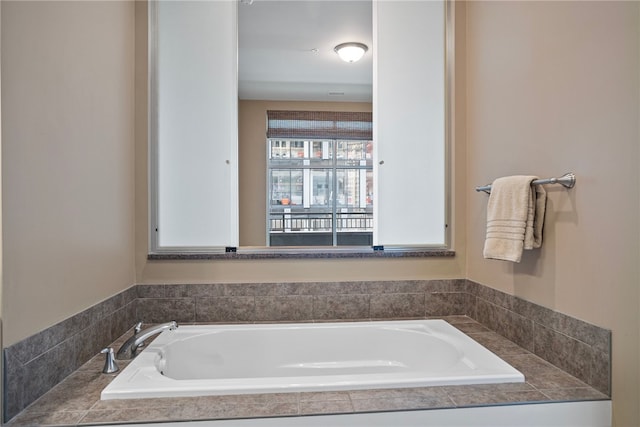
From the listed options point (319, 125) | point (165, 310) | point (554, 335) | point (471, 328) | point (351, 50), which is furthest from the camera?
point (319, 125)

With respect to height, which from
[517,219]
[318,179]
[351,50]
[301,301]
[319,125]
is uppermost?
[351,50]

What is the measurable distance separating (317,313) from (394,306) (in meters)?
0.44

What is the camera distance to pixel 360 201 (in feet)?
18.4

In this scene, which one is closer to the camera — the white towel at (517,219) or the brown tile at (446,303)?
the white towel at (517,219)

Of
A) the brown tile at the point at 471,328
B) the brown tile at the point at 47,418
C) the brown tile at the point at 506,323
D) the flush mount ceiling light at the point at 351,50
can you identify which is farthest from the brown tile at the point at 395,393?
the flush mount ceiling light at the point at 351,50

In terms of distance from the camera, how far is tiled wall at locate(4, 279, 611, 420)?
1.33 metres

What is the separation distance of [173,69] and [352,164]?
364 cm

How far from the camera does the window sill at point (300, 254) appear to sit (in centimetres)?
215

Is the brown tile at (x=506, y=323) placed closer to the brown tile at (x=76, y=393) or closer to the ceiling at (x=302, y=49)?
the brown tile at (x=76, y=393)

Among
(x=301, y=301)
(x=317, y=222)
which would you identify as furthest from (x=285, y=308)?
(x=317, y=222)

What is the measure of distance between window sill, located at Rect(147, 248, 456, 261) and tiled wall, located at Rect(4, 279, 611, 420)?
15 centimetres

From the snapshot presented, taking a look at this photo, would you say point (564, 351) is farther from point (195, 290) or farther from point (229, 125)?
point (229, 125)

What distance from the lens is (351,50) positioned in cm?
363

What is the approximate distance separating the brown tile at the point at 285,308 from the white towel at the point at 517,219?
3.32 ft
